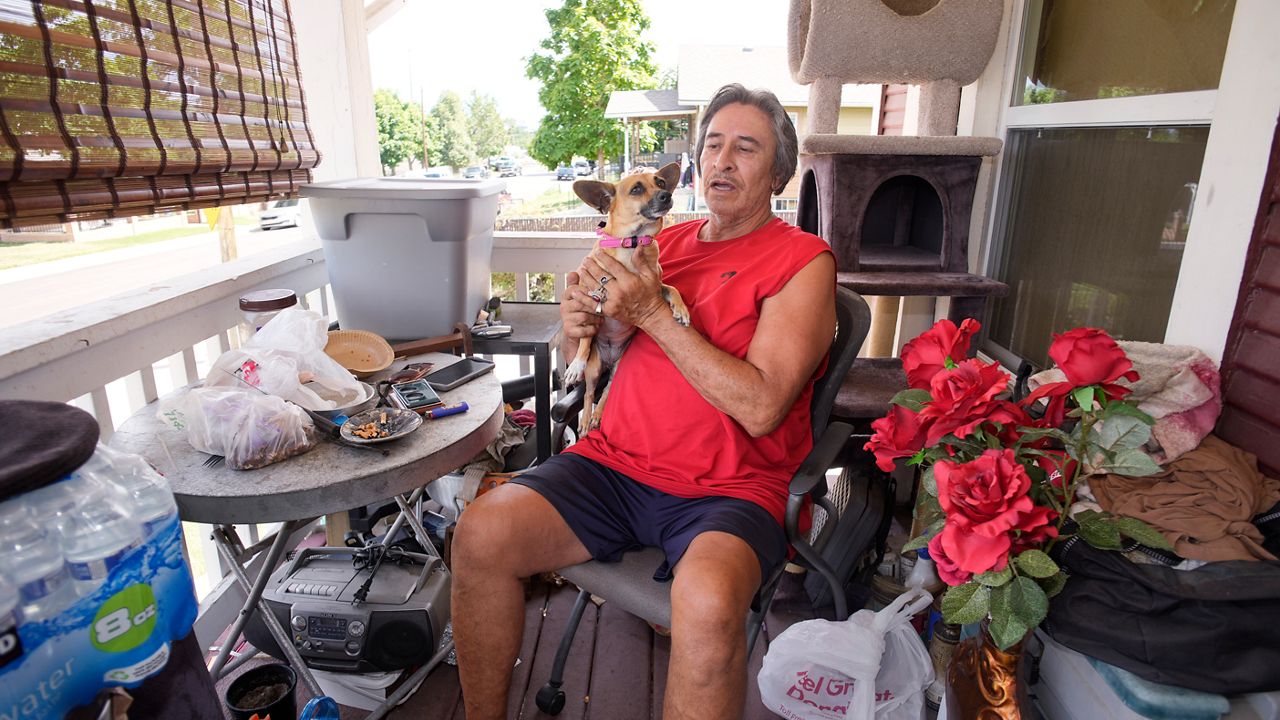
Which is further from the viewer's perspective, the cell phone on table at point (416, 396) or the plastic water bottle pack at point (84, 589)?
the cell phone on table at point (416, 396)

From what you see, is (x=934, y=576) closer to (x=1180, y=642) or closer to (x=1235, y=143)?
(x=1180, y=642)

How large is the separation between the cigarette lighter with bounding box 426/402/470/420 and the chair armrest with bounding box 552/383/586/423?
27cm

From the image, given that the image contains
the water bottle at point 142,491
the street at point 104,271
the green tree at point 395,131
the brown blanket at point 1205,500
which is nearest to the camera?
the water bottle at point 142,491

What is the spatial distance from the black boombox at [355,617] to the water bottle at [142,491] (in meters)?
0.81

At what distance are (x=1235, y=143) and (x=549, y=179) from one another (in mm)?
19970

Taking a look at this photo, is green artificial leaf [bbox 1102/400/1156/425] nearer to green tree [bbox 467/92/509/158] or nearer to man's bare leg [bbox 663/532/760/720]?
man's bare leg [bbox 663/532/760/720]

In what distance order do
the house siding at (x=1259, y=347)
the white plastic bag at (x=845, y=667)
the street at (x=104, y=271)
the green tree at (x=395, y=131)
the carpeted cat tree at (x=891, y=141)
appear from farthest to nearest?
the green tree at (x=395, y=131) → the street at (x=104, y=271) → the carpeted cat tree at (x=891, y=141) → the white plastic bag at (x=845, y=667) → the house siding at (x=1259, y=347)

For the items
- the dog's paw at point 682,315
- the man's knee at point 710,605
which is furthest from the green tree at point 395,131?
the man's knee at point 710,605

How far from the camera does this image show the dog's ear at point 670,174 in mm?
1564

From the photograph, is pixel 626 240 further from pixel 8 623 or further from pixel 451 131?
pixel 451 131

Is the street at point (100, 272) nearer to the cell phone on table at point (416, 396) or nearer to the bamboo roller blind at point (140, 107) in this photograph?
the bamboo roller blind at point (140, 107)

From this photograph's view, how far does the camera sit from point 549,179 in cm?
2025

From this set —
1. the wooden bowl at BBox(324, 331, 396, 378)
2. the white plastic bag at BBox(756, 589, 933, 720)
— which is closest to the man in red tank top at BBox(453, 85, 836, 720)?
the white plastic bag at BBox(756, 589, 933, 720)

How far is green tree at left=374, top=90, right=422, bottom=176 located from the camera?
17.9 metres
